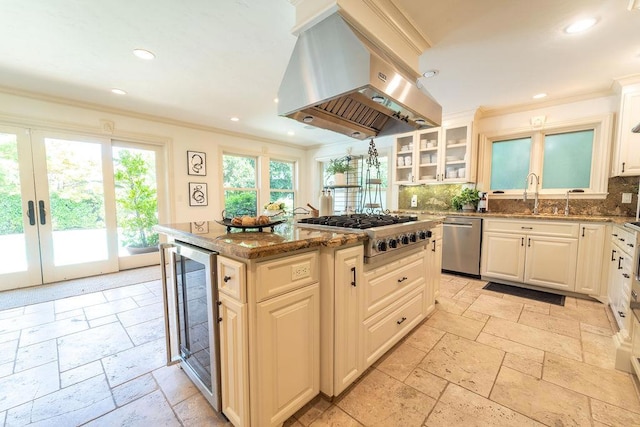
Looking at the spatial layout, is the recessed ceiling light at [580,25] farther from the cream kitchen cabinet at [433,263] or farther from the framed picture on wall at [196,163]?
the framed picture on wall at [196,163]

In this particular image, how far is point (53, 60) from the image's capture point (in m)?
2.37

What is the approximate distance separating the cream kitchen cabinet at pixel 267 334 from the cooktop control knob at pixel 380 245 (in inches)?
16.5

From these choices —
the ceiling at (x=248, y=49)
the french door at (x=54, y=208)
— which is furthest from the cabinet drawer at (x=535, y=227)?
the french door at (x=54, y=208)

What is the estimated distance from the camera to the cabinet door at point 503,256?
10.3ft

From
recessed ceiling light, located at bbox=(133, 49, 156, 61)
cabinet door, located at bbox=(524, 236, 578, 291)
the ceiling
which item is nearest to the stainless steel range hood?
the ceiling

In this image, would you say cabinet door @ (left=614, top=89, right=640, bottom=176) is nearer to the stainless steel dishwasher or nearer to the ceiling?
the ceiling

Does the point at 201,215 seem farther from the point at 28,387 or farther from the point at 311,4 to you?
the point at 311,4

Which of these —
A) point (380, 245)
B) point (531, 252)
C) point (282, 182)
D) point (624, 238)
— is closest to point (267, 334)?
point (380, 245)

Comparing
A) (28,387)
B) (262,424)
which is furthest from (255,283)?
(28,387)

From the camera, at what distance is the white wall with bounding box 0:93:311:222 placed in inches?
123

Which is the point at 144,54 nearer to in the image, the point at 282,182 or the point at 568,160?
the point at 282,182

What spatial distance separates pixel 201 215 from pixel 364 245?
4.02 metres

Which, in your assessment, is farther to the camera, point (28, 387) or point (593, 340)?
point (593, 340)

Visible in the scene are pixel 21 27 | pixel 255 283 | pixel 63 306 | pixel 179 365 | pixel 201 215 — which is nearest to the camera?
pixel 255 283
